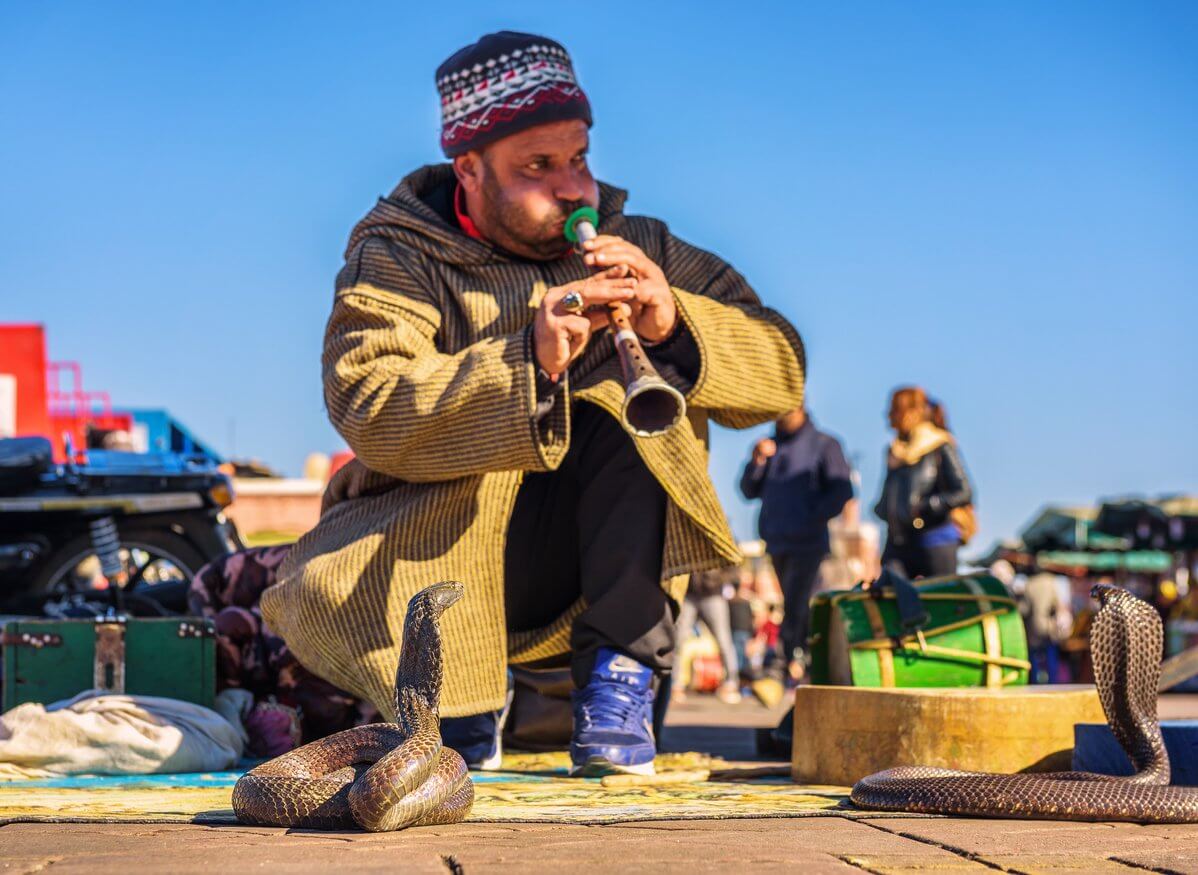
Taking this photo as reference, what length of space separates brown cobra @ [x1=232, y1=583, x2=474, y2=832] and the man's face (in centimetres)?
133

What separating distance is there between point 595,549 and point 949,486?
4563mm

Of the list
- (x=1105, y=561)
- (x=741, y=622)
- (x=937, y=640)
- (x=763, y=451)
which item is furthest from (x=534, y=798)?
(x=1105, y=561)

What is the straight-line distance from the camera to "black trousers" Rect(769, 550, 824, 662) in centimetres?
809

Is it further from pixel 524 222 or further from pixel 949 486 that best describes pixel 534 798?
pixel 949 486

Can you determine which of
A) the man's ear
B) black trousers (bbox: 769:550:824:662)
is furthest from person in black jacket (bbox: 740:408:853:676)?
the man's ear

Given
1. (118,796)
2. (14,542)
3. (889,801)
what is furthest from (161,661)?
(14,542)

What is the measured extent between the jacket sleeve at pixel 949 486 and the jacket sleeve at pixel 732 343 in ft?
13.6

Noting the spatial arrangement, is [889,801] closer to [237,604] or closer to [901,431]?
[237,604]

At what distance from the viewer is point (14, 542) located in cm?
623

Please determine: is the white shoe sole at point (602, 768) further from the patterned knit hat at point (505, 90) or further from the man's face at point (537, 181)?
the patterned knit hat at point (505, 90)

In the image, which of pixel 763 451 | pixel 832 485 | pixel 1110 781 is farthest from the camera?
pixel 763 451

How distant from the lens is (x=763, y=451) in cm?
859

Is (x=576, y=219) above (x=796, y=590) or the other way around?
above

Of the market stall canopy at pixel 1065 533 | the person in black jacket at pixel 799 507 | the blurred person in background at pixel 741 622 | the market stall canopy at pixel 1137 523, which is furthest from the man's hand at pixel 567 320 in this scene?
the market stall canopy at pixel 1065 533
